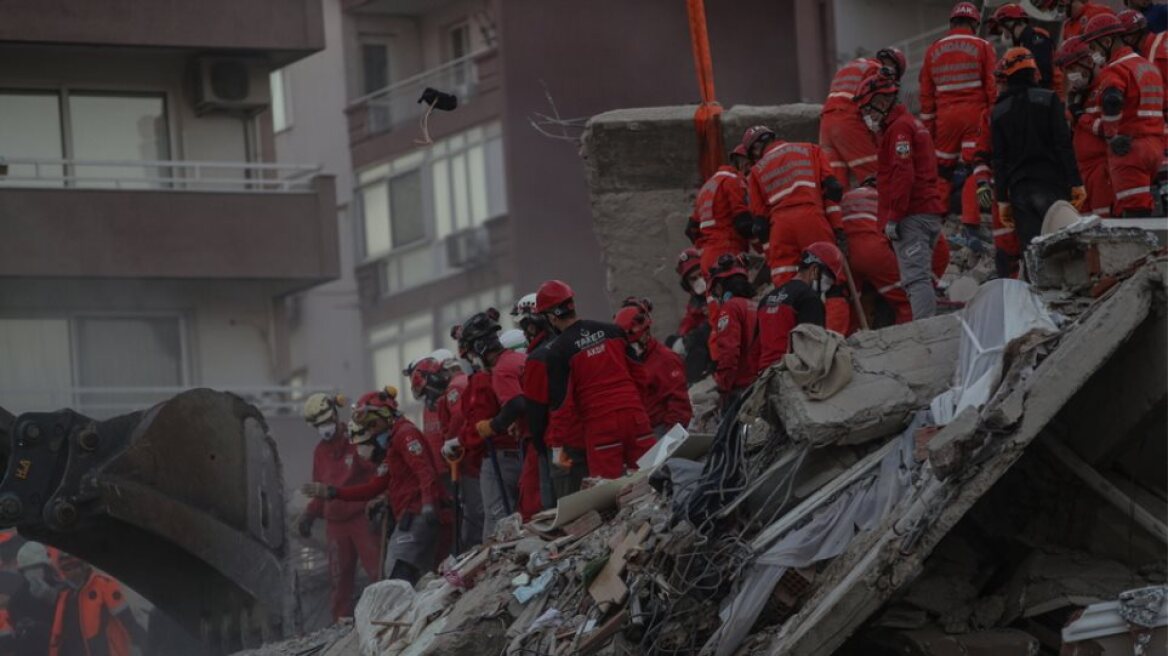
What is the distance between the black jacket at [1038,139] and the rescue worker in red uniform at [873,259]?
1.68 m

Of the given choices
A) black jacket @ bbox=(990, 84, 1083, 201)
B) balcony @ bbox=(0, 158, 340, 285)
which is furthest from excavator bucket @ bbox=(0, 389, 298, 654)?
balcony @ bbox=(0, 158, 340, 285)

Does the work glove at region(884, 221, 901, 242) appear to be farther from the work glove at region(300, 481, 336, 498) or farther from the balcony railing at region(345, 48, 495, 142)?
the balcony railing at region(345, 48, 495, 142)

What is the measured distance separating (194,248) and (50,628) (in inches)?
422

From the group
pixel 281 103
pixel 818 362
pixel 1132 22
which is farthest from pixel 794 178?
pixel 281 103

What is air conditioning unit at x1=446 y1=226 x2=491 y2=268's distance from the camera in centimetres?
3966

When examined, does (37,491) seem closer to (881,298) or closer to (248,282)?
(881,298)

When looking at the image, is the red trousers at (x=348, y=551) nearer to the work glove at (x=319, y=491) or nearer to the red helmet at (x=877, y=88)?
the work glove at (x=319, y=491)

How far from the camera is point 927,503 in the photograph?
41.5ft

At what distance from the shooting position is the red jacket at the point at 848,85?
18.7 m

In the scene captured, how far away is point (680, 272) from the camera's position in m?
18.9

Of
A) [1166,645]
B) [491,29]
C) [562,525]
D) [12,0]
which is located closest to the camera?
[1166,645]

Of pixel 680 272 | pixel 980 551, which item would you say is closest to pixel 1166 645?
pixel 980 551

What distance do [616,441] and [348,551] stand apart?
16.8 feet

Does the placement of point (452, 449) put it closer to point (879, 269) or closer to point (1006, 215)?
point (879, 269)
